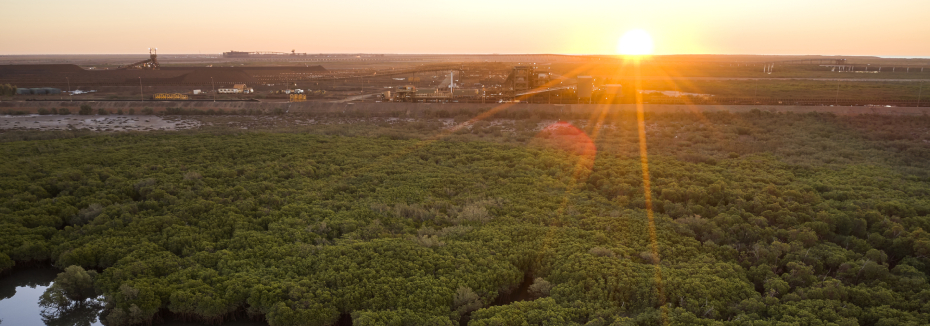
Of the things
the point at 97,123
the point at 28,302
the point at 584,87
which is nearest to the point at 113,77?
the point at 97,123

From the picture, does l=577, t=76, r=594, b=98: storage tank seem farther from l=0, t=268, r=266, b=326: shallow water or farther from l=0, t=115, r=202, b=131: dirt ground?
A: l=0, t=268, r=266, b=326: shallow water

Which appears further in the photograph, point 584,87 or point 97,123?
point 584,87

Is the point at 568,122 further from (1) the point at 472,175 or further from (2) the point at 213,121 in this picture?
(2) the point at 213,121

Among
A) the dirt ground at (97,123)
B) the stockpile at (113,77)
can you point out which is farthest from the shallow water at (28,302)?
the stockpile at (113,77)

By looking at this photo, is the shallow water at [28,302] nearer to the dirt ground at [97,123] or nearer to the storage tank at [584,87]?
the dirt ground at [97,123]

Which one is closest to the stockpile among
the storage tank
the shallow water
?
the storage tank

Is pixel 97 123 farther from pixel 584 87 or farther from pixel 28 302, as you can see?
pixel 584 87

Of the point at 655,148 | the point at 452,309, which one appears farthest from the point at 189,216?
the point at 655,148

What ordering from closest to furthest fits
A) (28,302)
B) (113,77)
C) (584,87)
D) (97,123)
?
(28,302) < (97,123) < (584,87) < (113,77)
